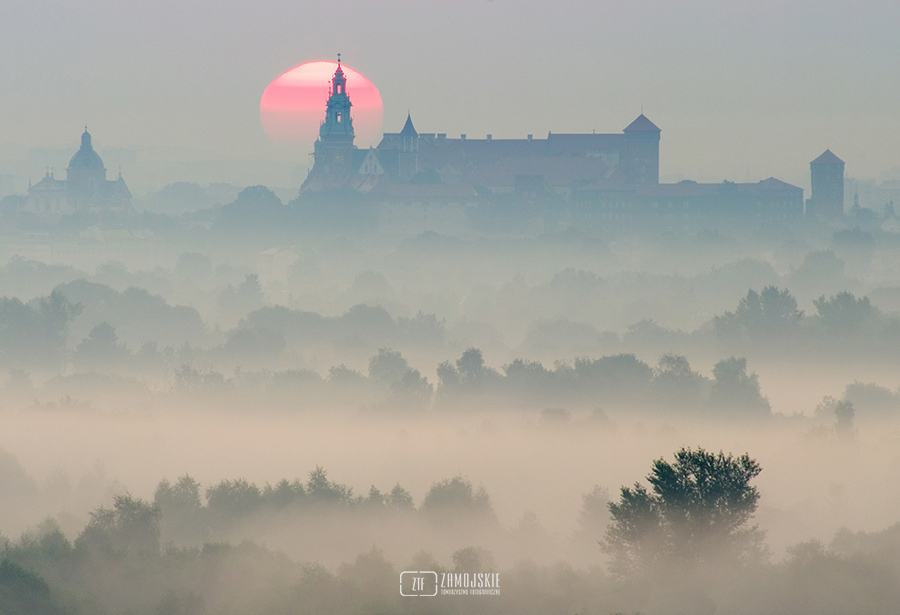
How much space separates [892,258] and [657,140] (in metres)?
37.0

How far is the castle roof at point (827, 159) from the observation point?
627 feet

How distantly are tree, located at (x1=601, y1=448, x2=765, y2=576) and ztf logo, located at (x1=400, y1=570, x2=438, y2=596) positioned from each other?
153 inches

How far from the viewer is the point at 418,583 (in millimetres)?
29141

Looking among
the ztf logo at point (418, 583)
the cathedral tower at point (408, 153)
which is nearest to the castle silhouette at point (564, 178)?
the cathedral tower at point (408, 153)

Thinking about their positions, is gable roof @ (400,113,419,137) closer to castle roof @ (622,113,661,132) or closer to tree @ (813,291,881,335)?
castle roof @ (622,113,661,132)

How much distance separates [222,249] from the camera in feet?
627

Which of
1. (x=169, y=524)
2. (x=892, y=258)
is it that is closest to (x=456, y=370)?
(x=169, y=524)

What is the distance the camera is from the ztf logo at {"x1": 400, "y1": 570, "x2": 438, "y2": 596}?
28156 millimetres

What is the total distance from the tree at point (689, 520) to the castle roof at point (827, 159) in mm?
171775

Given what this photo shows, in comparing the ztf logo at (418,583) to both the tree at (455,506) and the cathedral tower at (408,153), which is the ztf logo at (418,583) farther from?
the cathedral tower at (408,153)

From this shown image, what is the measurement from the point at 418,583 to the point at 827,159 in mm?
172703

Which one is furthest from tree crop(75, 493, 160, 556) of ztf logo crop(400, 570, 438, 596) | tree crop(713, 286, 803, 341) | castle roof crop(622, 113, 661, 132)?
castle roof crop(622, 113, 661, 132)

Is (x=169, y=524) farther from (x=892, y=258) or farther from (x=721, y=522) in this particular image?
(x=892, y=258)

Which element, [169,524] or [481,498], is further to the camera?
[481,498]
